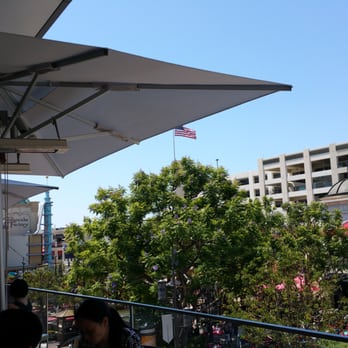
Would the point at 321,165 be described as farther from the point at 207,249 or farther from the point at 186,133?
the point at 207,249

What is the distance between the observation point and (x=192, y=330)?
389cm

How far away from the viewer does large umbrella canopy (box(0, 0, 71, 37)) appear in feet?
13.8

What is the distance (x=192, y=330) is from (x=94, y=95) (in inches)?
81.2

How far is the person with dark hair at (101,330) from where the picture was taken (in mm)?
2184

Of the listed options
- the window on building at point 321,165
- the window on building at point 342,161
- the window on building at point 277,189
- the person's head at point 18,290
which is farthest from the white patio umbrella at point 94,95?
the window on building at point 277,189

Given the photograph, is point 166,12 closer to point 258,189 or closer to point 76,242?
point 76,242

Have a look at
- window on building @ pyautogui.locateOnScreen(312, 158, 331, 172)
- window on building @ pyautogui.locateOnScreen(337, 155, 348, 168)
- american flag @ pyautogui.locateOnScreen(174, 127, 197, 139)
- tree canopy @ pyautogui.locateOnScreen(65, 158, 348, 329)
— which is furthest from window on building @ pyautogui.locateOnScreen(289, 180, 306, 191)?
tree canopy @ pyautogui.locateOnScreen(65, 158, 348, 329)

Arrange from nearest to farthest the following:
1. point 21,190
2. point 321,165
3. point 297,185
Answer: point 21,190 → point 321,165 → point 297,185

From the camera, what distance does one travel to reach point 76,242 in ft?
75.5

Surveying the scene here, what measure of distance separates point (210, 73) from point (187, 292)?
19224 millimetres

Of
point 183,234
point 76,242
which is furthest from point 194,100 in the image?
point 76,242

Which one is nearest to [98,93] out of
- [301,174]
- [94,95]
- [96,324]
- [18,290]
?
[94,95]

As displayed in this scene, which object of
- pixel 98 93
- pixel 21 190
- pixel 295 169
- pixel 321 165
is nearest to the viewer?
pixel 98 93

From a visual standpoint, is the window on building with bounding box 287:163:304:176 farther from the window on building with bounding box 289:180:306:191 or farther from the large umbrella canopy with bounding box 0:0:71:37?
the large umbrella canopy with bounding box 0:0:71:37
